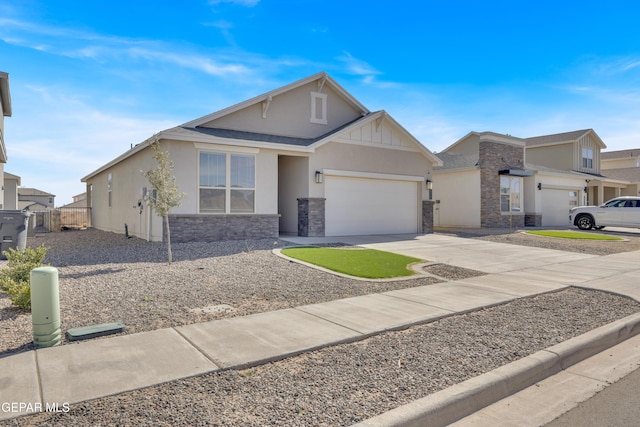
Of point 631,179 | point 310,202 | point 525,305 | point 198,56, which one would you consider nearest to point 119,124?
point 198,56

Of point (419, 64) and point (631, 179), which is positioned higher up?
point (419, 64)

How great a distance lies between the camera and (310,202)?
50.4ft

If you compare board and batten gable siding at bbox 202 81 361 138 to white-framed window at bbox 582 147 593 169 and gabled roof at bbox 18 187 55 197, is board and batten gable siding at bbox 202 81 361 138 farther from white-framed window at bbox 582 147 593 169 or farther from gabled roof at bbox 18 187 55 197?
gabled roof at bbox 18 187 55 197

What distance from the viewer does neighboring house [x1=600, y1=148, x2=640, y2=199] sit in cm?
3447

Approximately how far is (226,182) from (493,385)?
11.5 metres

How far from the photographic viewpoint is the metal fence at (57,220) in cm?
2147

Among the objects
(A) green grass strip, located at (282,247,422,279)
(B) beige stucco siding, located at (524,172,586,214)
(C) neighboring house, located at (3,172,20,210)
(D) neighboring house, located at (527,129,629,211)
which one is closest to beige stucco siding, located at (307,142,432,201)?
(A) green grass strip, located at (282,247,422,279)

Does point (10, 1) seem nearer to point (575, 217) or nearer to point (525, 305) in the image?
point (525, 305)

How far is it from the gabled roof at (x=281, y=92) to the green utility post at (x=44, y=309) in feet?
35.3

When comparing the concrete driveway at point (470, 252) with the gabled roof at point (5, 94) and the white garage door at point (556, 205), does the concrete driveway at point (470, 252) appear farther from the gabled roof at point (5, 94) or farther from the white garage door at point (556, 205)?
the gabled roof at point (5, 94)

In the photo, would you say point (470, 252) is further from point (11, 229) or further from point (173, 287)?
point (11, 229)

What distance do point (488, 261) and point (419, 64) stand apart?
36.1 feet

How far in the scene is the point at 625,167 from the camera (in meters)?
40.2

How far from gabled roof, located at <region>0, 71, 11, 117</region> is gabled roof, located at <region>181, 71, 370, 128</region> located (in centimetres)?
783
